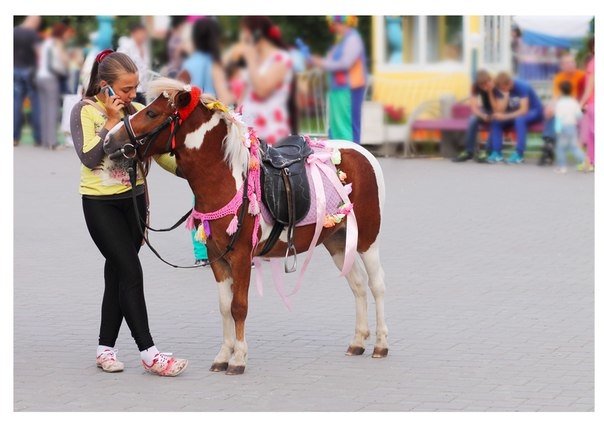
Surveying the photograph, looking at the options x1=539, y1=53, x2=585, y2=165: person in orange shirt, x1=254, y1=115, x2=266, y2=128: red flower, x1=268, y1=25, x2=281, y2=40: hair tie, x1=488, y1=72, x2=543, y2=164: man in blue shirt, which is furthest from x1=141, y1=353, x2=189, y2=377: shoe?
x1=488, y1=72, x2=543, y2=164: man in blue shirt

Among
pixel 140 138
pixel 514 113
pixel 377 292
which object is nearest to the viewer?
pixel 140 138

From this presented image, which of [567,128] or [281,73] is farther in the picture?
[567,128]

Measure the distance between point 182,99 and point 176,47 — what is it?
23.9 feet

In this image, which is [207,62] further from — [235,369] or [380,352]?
[235,369]

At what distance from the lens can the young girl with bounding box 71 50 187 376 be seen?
21.5 feet

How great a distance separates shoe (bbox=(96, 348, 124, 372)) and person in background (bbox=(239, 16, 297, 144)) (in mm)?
5405

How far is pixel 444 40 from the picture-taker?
Answer: 19969mm

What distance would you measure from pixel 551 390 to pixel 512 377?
309mm

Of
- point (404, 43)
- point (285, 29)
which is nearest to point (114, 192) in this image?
point (285, 29)

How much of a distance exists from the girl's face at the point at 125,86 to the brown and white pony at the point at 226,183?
0.14 m

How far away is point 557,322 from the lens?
8180 mm

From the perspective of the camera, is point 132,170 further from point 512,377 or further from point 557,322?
point 557,322

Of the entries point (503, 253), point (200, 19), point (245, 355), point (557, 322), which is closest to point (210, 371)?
point (245, 355)

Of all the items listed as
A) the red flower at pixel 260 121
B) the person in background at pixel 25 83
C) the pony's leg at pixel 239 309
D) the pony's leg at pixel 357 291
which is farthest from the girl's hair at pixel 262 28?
the person in background at pixel 25 83
